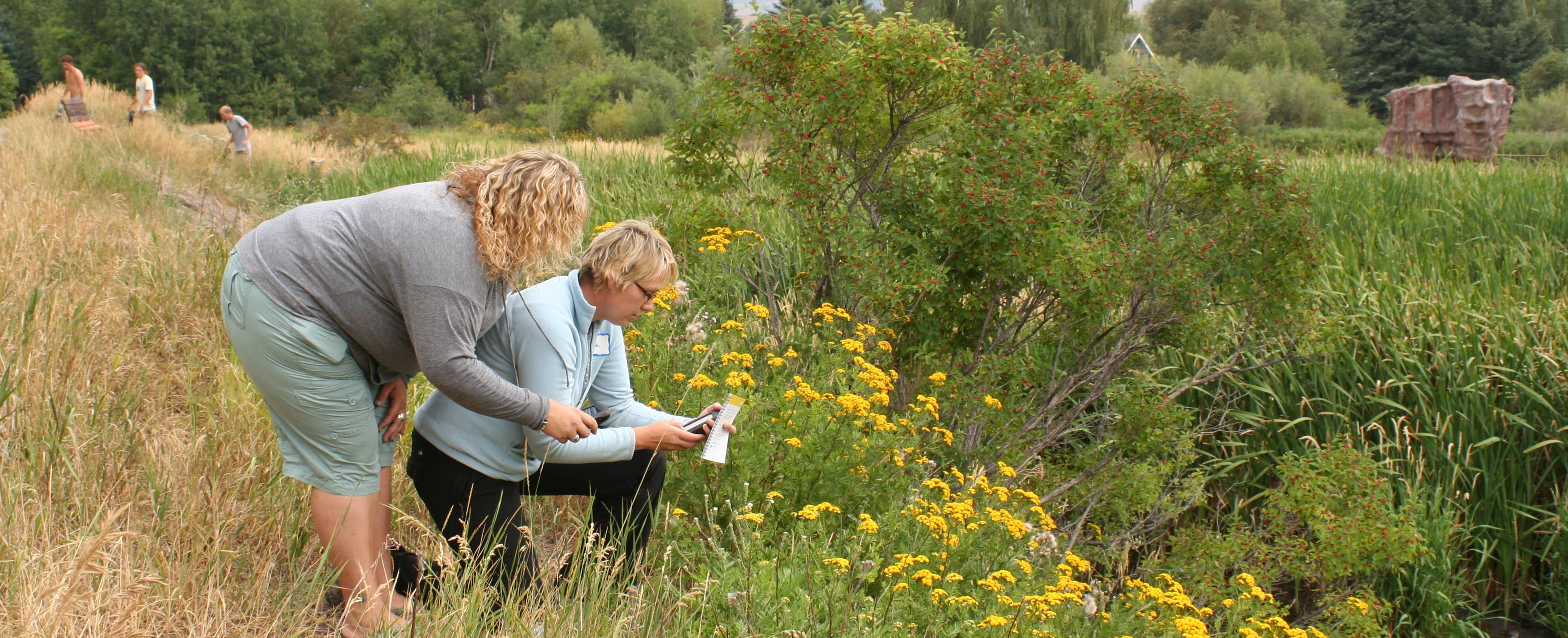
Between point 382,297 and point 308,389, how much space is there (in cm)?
29

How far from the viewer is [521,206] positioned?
2371 millimetres

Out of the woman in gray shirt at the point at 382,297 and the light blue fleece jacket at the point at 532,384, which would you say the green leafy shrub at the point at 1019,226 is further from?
the woman in gray shirt at the point at 382,297

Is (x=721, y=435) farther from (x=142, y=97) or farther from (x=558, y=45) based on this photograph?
(x=558, y=45)

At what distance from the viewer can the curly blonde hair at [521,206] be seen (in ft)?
7.73

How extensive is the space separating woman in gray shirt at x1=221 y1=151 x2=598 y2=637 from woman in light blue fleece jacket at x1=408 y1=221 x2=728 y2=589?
0.35 feet

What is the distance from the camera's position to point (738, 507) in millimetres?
3189

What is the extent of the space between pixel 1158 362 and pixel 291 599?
5.11 metres

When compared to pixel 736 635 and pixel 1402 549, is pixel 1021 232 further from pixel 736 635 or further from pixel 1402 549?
pixel 736 635

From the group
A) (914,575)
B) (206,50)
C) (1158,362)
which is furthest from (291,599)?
(206,50)

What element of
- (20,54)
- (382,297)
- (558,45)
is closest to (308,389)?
(382,297)

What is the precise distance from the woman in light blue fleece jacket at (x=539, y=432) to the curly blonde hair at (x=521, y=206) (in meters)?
0.16

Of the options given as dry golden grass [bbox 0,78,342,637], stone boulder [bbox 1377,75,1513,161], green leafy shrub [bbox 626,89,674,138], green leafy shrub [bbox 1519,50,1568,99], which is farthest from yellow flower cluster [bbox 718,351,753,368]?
green leafy shrub [bbox 1519,50,1568,99]

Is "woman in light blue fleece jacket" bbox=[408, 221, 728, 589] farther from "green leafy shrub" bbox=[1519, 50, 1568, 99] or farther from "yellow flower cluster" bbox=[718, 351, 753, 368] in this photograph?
"green leafy shrub" bbox=[1519, 50, 1568, 99]

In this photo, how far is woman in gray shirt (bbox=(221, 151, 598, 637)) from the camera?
232cm
